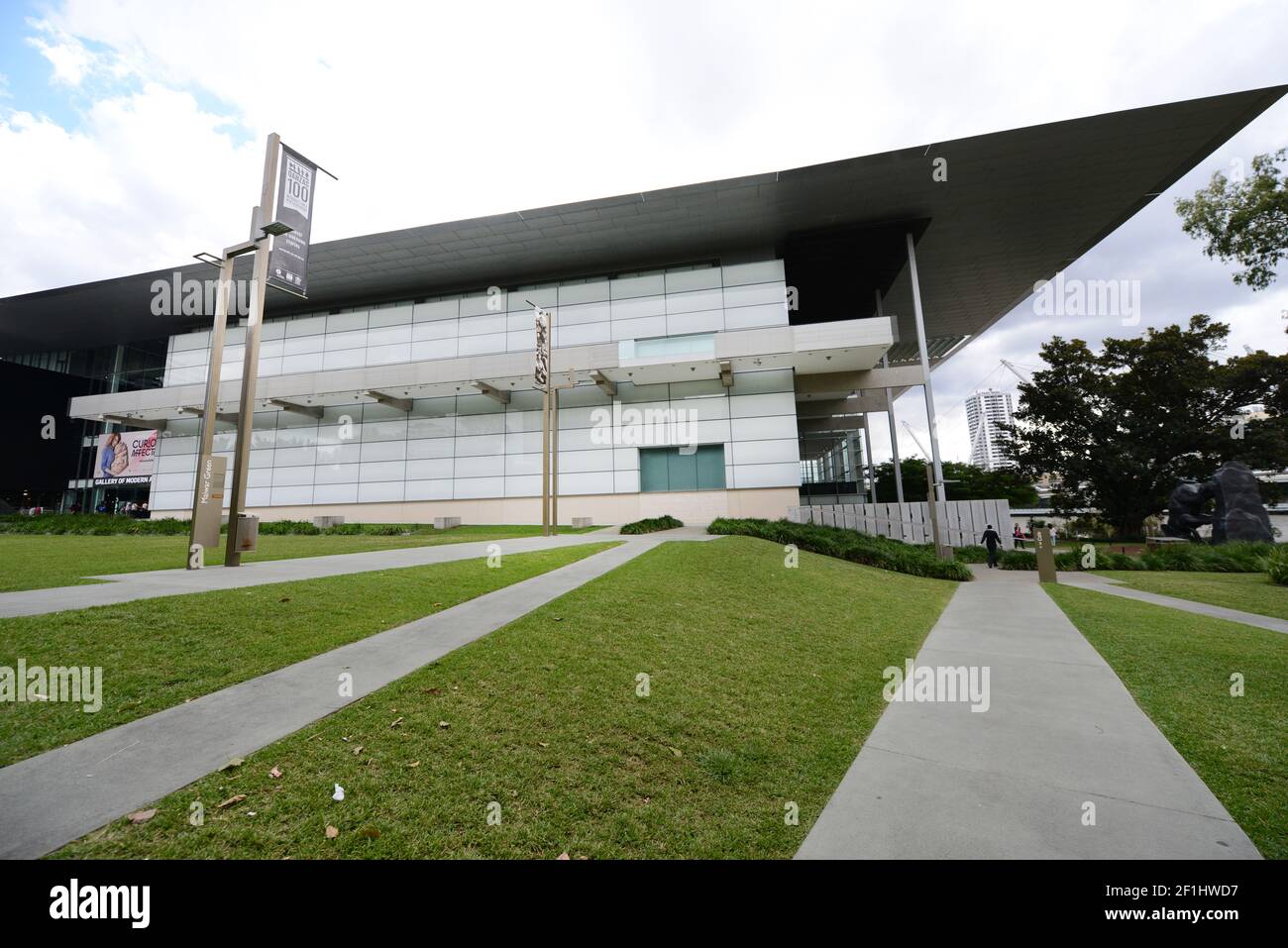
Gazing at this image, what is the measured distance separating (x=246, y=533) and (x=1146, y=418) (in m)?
43.6

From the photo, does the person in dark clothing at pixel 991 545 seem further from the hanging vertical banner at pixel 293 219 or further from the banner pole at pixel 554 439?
the hanging vertical banner at pixel 293 219

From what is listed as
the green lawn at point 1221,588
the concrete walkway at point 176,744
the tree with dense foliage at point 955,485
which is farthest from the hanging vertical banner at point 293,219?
the tree with dense foliage at point 955,485

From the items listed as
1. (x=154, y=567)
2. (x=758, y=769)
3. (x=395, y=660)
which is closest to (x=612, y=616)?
(x=395, y=660)

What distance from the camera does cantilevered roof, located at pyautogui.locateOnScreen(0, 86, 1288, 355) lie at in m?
20.3

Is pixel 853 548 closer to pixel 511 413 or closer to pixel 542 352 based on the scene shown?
pixel 542 352

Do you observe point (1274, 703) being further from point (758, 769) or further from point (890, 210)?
point (890, 210)

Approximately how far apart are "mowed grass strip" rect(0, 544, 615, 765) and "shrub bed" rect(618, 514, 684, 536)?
13.0 meters

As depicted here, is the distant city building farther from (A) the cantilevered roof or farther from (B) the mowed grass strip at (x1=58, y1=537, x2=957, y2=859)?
(B) the mowed grass strip at (x1=58, y1=537, x2=957, y2=859)

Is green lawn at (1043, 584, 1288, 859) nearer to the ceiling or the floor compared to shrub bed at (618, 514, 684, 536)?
nearer to the floor

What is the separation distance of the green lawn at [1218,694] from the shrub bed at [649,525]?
14.1 meters

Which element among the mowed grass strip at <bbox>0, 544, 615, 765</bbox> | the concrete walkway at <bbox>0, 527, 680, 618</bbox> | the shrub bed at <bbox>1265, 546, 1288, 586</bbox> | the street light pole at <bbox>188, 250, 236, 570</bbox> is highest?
the street light pole at <bbox>188, 250, 236, 570</bbox>

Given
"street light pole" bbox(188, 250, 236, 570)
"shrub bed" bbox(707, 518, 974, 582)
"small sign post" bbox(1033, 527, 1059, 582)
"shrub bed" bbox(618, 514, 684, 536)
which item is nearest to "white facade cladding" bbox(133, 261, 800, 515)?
"shrub bed" bbox(618, 514, 684, 536)
